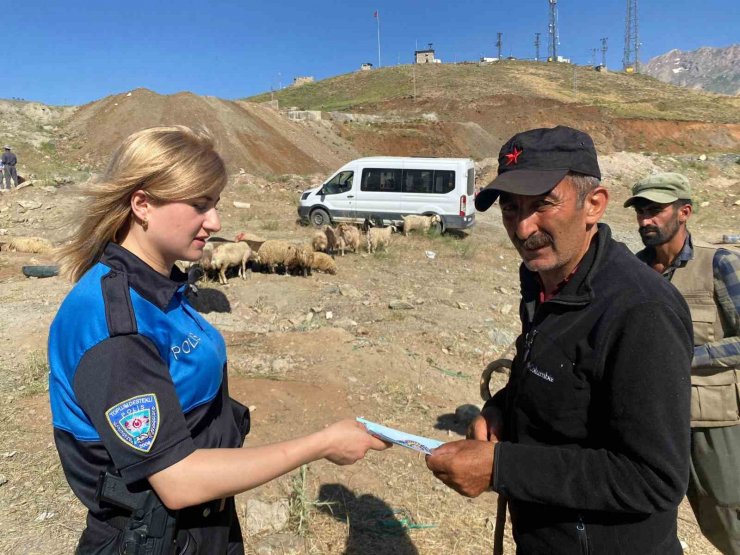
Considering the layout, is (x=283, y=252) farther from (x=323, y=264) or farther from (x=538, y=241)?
(x=538, y=241)

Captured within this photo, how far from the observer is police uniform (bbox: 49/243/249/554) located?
1249mm

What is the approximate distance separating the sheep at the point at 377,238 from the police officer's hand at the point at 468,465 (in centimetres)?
1090

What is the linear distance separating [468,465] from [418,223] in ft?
41.3

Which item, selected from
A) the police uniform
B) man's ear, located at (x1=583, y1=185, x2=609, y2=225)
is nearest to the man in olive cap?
man's ear, located at (x1=583, y1=185, x2=609, y2=225)

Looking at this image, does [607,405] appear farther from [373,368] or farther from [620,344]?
[373,368]

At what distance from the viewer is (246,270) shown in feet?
33.0

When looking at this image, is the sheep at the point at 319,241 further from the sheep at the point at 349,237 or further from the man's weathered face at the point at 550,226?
the man's weathered face at the point at 550,226

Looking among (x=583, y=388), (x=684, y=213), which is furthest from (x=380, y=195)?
(x=583, y=388)

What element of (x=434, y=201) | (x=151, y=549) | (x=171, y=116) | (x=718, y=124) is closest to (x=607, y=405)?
(x=151, y=549)

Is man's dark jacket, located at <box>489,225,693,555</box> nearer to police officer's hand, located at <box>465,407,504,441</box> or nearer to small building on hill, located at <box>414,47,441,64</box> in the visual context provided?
police officer's hand, located at <box>465,407,504,441</box>

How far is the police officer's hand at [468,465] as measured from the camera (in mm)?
1523

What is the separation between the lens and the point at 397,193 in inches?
567

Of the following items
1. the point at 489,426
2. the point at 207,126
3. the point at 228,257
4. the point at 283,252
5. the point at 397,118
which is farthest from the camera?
the point at 397,118

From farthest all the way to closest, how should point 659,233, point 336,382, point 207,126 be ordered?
point 207,126, point 336,382, point 659,233
